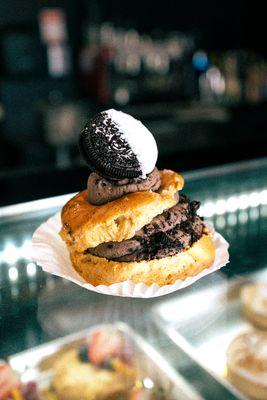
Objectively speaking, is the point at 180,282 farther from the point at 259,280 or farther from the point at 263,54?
the point at 263,54

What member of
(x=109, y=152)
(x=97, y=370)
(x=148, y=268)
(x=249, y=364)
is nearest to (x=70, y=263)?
(x=148, y=268)

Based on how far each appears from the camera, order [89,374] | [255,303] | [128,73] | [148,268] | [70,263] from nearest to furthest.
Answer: [89,374]
[255,303]
[148,268]
[70,263]
[128,73]

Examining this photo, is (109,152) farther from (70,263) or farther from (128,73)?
(128,73)

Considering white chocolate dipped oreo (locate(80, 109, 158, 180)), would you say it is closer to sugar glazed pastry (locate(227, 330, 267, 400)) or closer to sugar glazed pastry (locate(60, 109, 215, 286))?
sugar glazed pastry (locate(60, 109, 215, 286))

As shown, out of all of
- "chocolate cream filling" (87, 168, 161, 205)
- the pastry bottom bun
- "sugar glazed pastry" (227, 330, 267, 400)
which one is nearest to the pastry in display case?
"sugar glazed pastry" (227, 330, 267, 400)

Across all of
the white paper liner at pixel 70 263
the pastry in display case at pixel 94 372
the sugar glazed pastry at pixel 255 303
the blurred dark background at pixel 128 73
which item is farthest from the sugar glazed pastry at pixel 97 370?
the blurred dark background at pixel 128 73

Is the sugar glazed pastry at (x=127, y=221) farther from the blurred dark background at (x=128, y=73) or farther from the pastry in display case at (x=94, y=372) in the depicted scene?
the blurred dark background at (x=128, y=73)

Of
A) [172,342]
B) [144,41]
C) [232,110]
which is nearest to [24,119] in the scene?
[144,41]
